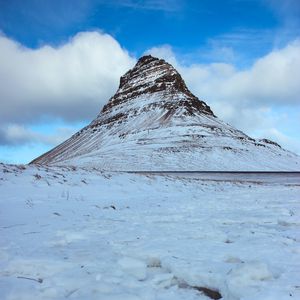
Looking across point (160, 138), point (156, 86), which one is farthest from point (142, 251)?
point (156, 86)

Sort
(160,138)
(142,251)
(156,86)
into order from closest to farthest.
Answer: (142,251), (160,138), (156,86)

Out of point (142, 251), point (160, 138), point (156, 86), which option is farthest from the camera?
point (156, 86)

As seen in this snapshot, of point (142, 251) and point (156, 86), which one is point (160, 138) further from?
point (142, 251)

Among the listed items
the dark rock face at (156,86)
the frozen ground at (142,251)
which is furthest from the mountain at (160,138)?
the frozen ground at (142,251)

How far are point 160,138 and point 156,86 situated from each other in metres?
67.2

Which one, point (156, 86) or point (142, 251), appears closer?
point (142, 251)

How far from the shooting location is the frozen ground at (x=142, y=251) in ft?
12.2

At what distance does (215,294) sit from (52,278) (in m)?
1.79

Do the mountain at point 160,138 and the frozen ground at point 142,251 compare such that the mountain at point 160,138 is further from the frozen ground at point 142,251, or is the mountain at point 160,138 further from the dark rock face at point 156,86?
the frozen ground at point 142,251

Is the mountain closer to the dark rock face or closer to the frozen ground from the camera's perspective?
the dark rock face

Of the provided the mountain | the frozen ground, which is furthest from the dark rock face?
the frozen ground

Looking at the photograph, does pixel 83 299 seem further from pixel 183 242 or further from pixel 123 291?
pixel 183 242

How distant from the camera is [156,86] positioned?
476ft

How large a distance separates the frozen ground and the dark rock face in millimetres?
104219
